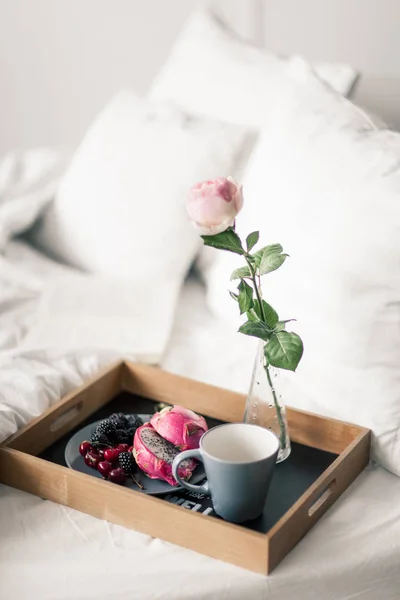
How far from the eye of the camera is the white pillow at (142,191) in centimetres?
166

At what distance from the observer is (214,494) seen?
3.22 ft

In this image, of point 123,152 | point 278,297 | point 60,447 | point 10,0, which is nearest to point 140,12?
point 10,0

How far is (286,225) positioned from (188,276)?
531 millimetres

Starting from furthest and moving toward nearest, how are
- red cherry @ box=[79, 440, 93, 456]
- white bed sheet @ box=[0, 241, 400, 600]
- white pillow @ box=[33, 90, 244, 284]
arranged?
1. white pillow @ box=[33, 90, 244, 284]
2. red cherry @ box=[79, 440, 93, 456]
3. white bed sheet @ box=[0, 241, 400, 600]

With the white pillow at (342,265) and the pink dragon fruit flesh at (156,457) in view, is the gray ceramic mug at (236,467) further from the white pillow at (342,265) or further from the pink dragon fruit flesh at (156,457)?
the white pillow at (342,265)

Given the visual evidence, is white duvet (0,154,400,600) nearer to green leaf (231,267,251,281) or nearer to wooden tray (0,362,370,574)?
wooden tray (0,362,370,574)

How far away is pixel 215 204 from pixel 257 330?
0.59 feet

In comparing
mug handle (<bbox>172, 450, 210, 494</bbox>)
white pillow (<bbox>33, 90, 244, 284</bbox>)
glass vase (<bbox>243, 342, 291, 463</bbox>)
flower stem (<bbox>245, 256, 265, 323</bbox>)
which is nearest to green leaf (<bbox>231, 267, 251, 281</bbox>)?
flower stem (<bbox>245, 256, 265, 323</bbox>)

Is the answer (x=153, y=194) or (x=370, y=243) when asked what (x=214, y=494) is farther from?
(x=153, y=194)

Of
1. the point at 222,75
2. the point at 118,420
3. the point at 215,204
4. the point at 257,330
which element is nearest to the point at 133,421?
the point at 118,420

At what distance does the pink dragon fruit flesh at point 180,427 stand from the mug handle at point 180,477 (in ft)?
0.23

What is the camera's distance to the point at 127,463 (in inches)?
42.6

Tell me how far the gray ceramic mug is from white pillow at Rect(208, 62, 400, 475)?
0.21 m

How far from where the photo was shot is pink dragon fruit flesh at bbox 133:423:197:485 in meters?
1.06
